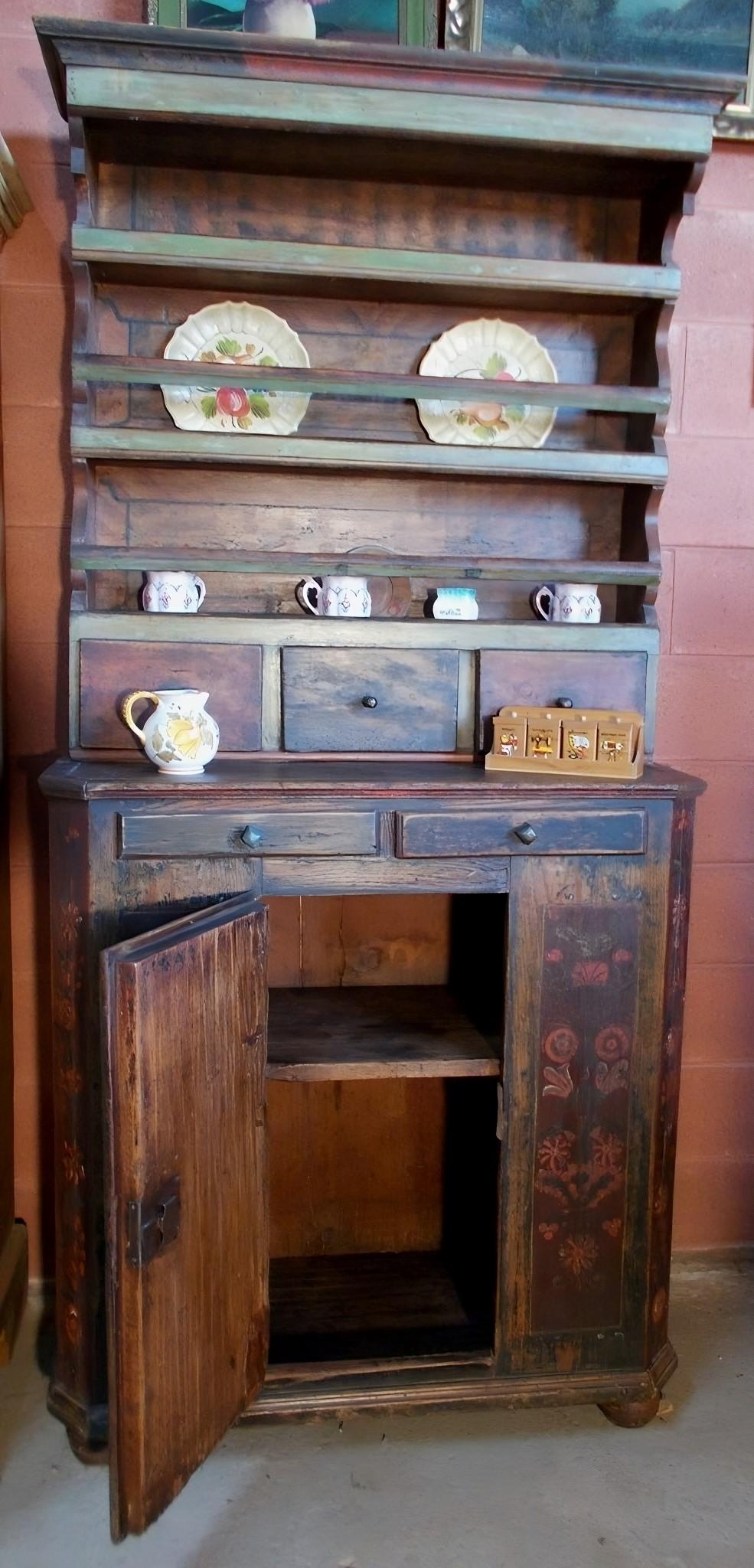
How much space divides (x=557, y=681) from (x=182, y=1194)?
1082 mm

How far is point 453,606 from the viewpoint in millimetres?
2016

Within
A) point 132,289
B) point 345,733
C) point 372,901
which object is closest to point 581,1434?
point 372,901

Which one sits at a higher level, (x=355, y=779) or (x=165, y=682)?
(x=165, y=682)

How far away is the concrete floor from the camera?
64.3 inches

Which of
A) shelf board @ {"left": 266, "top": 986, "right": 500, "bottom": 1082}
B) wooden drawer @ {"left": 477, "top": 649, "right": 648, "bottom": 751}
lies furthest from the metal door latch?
wooden drawer @ {"left": 477, "top": 649, "right": 648, "bottom": 751}

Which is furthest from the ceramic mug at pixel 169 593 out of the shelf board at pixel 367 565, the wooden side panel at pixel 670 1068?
the wooden side panel at pixel 670 1068

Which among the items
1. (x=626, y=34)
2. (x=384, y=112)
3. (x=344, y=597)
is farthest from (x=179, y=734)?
(x=626, y=34)

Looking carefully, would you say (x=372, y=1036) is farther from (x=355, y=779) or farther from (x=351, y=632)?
(x=351, y=632)

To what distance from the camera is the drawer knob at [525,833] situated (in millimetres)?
1731

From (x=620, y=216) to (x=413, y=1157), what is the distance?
1917mm

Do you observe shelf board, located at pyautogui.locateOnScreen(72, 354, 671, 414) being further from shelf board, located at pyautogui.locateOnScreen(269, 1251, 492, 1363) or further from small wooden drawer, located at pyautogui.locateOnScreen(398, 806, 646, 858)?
shelf board, located at pyautogui.locateOnScreen(269, 1251, 492, 1363)

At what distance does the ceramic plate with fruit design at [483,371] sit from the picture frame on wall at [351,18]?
50 centimetres

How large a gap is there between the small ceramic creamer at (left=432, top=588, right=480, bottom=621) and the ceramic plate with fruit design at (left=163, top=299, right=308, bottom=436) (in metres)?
0.41

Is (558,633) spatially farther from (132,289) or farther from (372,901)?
(132,289)
